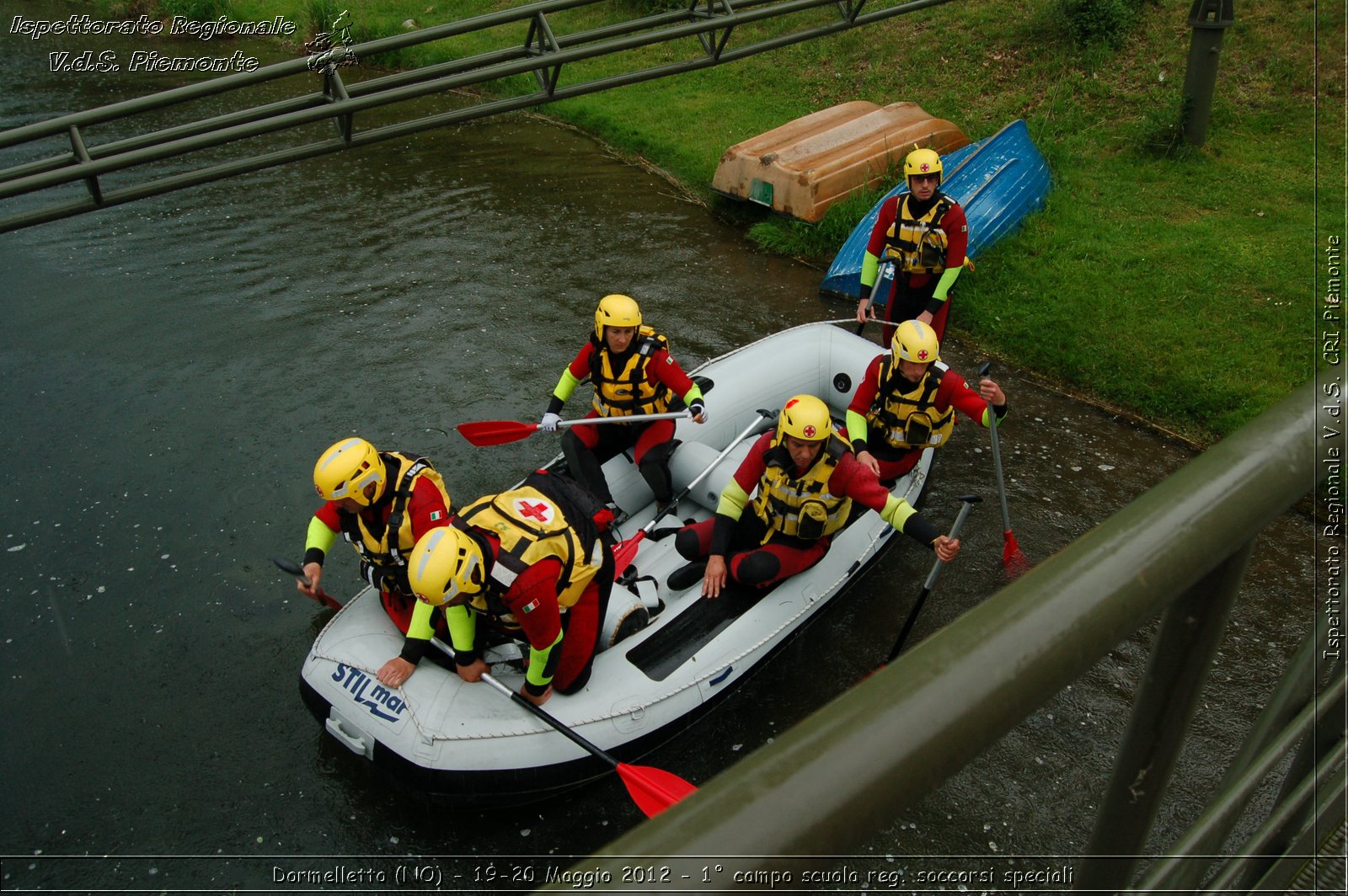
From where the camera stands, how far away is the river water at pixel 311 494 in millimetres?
5051

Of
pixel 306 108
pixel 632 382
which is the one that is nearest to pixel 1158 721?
pixel 632 382

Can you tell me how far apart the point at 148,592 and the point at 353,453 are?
276 cm

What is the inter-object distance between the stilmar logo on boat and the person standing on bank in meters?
4.65

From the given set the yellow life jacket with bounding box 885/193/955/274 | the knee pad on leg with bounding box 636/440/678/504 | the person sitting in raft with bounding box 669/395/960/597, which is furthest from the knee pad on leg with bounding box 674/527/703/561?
the yellow life jacket with bounding box 885/193/955/274

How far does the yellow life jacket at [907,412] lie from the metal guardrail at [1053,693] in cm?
513

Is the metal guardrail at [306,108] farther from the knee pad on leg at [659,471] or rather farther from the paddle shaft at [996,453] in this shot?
the paddle shaft at [996,453]

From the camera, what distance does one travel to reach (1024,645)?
728 millimetres

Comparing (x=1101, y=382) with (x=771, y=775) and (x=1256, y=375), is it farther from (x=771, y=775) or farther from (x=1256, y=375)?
(x=771, y=775)

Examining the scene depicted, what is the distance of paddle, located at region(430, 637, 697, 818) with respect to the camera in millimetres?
4461

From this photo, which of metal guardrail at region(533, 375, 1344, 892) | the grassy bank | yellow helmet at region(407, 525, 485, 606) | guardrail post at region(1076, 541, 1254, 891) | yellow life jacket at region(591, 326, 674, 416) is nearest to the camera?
metal guardrail at region(533, 375, 1344, 892)

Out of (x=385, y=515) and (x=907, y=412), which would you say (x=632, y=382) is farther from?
(x=385, y=515)

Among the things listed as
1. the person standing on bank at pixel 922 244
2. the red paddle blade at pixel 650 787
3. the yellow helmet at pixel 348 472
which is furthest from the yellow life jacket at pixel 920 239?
the red paddle blade at pixel 650 787

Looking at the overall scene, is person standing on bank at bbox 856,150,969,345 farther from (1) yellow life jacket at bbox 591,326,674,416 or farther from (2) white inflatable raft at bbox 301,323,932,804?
(2) white inflatable raft at bbox 301,323,932,804

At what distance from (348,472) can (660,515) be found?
212 centimetres
